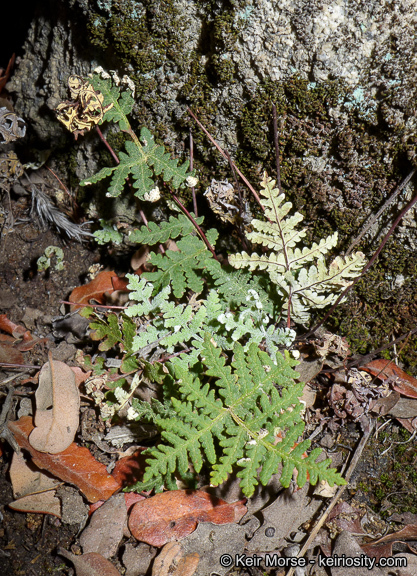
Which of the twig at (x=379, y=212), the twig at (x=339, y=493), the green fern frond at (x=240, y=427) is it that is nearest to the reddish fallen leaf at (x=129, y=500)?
the green fern frond at (x=240, y=427)

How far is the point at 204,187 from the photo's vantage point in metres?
2.60

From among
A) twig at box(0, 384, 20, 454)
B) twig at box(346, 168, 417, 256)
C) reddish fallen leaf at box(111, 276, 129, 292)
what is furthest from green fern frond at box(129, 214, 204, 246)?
twig at box(0, 384, 20, 454)

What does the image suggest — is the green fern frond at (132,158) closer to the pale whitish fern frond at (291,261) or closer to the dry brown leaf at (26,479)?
the pale whitish fern frond at (291,261)

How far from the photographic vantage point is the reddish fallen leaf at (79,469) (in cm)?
229

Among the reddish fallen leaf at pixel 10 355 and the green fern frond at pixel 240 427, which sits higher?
the green fern frond at pixel 240 427

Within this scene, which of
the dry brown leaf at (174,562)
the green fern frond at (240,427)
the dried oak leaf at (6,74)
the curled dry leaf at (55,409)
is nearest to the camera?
the green fern frond at (240,427)

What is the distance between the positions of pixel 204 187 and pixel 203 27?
85 cm

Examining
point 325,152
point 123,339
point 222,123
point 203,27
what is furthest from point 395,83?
point 123,339

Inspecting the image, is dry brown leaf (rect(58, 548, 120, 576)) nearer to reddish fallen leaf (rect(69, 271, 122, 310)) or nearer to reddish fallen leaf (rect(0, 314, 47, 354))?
reddish fallen leaf (rect(0, 314, 47, 354))

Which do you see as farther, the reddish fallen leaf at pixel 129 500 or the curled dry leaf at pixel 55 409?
the curled dry leaf at pixel 55 409

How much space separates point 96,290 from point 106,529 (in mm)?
1466

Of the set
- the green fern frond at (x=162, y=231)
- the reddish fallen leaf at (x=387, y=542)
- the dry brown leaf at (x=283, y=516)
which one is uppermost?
the green fern frond at (x=162, y=231)

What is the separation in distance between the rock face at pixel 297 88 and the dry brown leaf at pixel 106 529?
5.42 feet

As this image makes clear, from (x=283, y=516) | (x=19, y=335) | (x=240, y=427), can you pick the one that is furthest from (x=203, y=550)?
(x=19, y=335)
